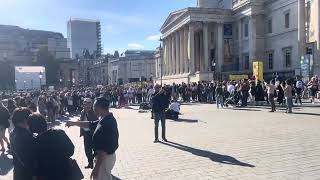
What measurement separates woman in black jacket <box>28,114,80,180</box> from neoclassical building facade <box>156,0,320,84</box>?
42.1m

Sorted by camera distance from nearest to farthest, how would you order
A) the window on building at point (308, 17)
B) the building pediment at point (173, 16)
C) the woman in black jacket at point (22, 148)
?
the woman in black jacket at point (22, 148), the window on building at point (308, 17), the building pediment at point (173, 16)

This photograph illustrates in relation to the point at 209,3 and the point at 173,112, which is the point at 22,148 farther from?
the point at 209,3

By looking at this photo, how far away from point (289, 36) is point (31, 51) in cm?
10908

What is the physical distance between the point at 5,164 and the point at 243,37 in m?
52.6

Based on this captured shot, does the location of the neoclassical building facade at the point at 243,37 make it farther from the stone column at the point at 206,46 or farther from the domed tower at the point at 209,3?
the domed tower at the point at 209,3

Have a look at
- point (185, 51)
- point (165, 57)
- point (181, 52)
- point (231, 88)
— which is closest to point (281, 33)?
point (185, 51)

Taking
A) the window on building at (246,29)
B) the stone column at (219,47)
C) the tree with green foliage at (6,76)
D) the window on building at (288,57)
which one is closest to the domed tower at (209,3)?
the stone column at (219,47)

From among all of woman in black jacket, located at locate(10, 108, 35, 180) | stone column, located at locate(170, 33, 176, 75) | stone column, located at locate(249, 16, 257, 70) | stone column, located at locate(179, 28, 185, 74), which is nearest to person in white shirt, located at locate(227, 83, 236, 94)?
woman in black jacket, located at locate(10, 108, 35, 180)

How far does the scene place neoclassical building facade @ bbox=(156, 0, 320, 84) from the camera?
47500mm

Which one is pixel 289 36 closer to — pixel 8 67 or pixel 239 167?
pixel 239 167

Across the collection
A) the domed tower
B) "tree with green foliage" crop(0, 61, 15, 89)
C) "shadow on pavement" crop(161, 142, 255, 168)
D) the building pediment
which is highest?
the domed tower

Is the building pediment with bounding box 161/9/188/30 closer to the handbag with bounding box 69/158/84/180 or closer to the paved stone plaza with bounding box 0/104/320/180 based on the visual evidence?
the paved stone plaza with bounding box 0/104/320/180

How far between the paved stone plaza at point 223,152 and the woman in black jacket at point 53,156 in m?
3.72

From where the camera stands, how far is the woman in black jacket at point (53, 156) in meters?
4.84
